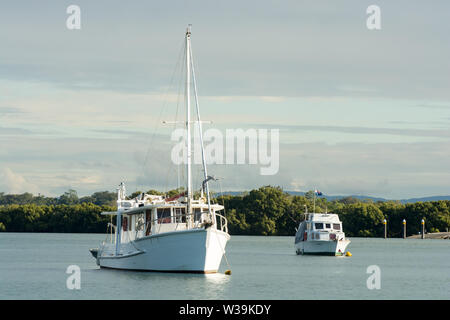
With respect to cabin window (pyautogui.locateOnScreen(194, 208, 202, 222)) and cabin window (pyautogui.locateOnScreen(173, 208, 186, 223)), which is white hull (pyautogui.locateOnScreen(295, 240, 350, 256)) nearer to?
cabin window (pyautogui.locateOnScreen(194, 208, 202, 222))

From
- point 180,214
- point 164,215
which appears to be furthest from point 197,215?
point 164,215

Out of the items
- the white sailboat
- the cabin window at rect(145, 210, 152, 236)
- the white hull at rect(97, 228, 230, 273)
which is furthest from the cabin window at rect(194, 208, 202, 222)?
the cabin window at rect(145, 210, 152, 236)

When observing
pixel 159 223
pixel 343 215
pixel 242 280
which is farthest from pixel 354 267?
pixel 343 215

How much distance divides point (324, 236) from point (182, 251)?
141 feet

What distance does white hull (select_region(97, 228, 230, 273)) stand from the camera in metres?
54.4

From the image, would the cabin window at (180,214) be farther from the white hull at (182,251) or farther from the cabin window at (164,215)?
the white hull at (182,251)

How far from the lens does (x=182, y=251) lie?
55.4m

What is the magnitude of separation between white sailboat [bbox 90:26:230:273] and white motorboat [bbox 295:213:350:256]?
122 ft

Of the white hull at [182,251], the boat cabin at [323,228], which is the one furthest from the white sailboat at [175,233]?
the boat cabin at [323,228]

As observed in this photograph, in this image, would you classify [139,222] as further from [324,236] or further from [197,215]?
[324,236]

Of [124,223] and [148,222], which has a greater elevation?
[148,222]
